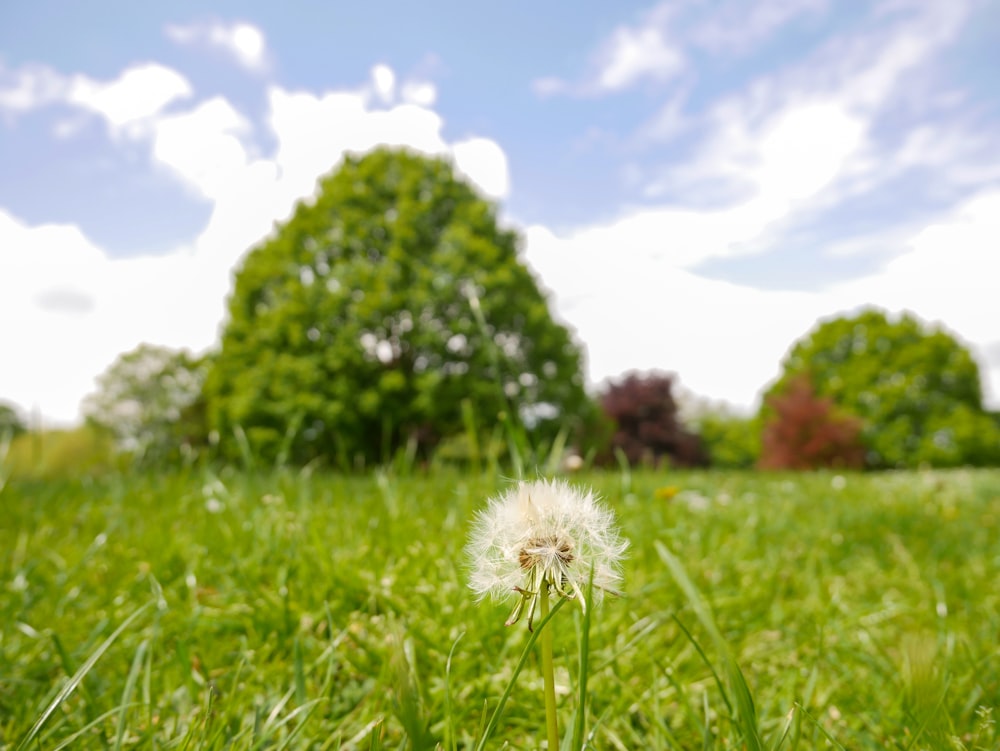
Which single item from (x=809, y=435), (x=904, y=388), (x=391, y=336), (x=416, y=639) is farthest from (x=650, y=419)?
(x=416, y=639)

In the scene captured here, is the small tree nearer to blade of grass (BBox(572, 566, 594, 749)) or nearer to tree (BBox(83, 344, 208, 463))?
blade of grass (BBox(572, 566, 594, 749))

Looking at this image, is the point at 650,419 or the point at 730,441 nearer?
the point at 650,419

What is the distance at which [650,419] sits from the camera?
88.0 ft

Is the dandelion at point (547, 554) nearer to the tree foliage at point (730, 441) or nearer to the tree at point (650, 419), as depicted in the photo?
the tree at point (650, 419)

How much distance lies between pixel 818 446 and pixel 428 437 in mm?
15055

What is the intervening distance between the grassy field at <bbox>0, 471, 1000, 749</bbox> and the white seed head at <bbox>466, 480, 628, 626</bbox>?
12 centimetres

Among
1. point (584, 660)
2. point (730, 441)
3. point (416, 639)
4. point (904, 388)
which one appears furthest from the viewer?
point (730, 441)

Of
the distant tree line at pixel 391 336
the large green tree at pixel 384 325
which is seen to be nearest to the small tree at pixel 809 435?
the distant tree line at pixel 391 336

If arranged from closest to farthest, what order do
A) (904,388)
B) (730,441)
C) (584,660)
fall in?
(584,660), (904,388), (730,441)

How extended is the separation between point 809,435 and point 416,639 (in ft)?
81.2

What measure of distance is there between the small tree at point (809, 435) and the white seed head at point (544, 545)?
24.6 m

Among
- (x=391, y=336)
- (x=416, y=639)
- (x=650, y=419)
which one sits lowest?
(x=416, y=639)

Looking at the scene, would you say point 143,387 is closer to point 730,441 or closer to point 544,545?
point 730,441

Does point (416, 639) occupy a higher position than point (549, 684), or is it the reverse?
point (549, 684)
